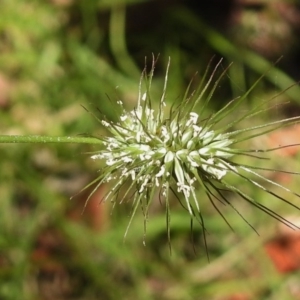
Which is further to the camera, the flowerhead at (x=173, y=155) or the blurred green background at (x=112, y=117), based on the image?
the blurred green background at (x=112, y=117)

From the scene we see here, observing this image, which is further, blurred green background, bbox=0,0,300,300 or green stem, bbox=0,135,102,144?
blurred green background, bbox=0,0,300,300

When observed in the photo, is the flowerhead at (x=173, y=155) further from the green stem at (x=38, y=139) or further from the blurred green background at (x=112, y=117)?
the blurred green background at (x=112, y=117)

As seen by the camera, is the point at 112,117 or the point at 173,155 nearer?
the point at 173,155

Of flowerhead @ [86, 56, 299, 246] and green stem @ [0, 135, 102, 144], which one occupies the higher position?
green stem @ [0, 135, 102, 144]

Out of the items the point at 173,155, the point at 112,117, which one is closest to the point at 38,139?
the point at 173,155

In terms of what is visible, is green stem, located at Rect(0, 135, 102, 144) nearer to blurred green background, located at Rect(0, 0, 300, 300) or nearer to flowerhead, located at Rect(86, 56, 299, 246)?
flowerhead, located at Rect(86, 56, 299, 246)

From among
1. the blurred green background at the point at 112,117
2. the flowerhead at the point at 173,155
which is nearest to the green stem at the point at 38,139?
the flowerhead at the point at 173,155

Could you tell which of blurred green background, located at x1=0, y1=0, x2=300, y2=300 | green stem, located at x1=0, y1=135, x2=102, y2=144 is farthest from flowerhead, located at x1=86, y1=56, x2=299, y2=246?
blurred green background, located at x1=0, y1=0, x2=300, y2=300

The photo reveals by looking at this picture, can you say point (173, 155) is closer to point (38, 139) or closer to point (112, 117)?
point (38, 139)
